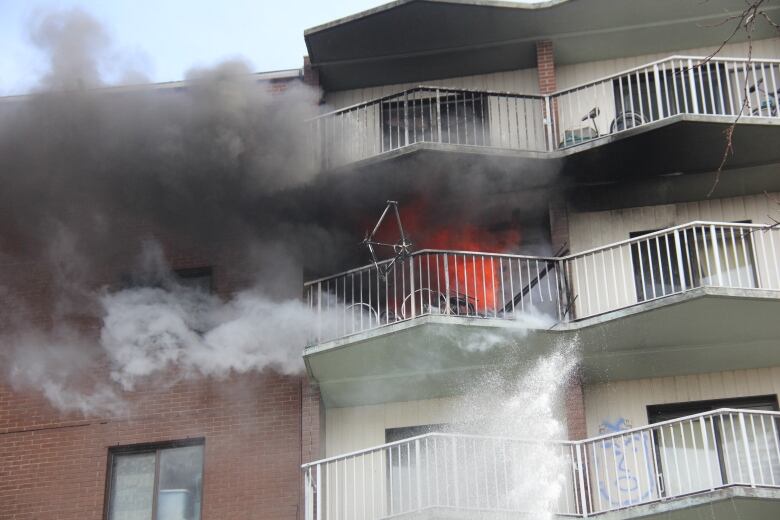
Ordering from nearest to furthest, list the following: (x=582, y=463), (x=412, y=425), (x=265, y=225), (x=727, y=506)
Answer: (x=727, y=506), (x=582, y=463), (x=412, y=425), (x=265, y=225)

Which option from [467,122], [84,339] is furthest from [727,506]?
[84,339]

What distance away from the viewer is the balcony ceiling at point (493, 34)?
15.0m

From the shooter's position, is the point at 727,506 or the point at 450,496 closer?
the point at 727,506

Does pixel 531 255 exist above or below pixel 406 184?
below

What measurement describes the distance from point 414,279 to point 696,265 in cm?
350

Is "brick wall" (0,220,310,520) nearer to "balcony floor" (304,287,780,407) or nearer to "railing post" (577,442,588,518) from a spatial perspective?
"balcony floor" (304,287,780,407)

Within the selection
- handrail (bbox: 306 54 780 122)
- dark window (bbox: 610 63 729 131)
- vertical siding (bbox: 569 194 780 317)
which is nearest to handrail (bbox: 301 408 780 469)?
vertical siding (bbox: 569 194 780 317)

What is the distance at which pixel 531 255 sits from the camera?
1460 centimetres

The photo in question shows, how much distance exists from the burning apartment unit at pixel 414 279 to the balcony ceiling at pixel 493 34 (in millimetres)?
40

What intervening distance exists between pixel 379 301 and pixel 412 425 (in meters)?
1.59

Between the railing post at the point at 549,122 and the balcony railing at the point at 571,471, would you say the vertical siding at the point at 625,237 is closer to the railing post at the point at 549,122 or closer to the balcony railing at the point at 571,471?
the railing post at the point at 549,122

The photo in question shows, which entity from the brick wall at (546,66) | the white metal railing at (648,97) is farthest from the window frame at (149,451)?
the brick wall at (546,66)

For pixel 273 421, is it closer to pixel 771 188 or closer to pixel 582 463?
pixel 582 463

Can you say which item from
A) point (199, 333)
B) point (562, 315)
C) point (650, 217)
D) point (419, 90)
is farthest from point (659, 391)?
point (199, 333)
